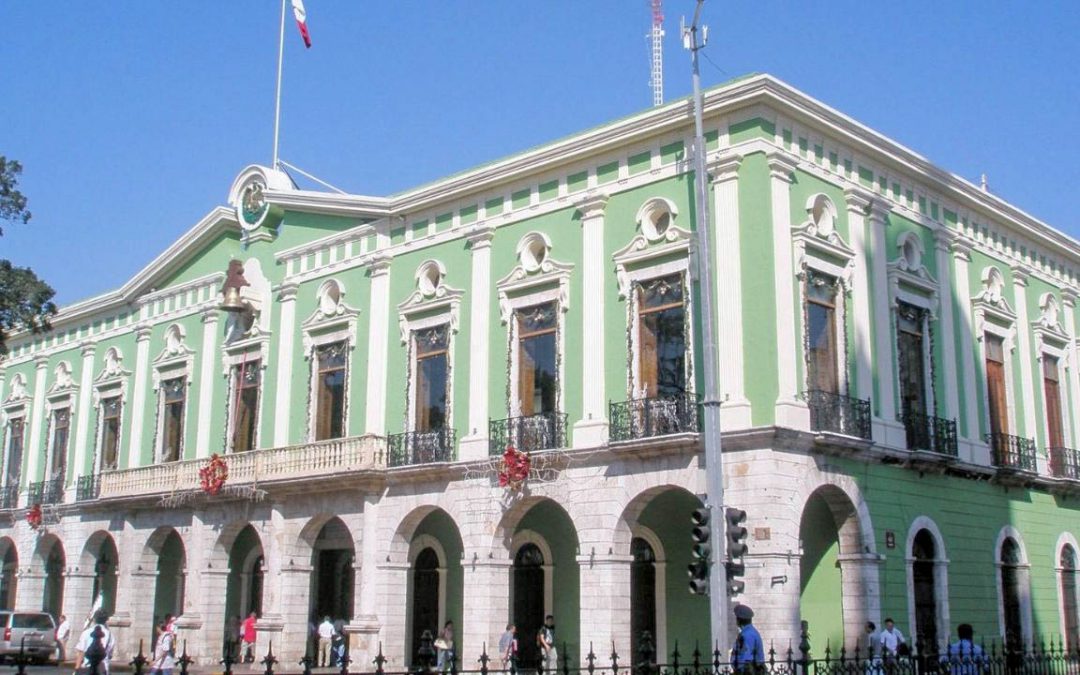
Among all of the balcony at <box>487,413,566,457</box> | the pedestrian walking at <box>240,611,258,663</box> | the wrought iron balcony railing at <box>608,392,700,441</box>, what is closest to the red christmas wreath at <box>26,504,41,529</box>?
the pedestrian walking at <box>240,611,258,663</box>

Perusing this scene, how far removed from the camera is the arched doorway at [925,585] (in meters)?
22.0

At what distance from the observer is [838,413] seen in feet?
67.4

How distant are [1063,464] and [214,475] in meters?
19.2

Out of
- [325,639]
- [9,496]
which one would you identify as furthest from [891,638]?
[9,496]

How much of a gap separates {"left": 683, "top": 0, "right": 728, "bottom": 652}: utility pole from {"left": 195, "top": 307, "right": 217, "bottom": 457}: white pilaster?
49.3 ft

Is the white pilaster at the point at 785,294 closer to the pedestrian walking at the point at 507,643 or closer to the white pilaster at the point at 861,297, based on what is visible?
→ the white pilaster at the point at 861,297

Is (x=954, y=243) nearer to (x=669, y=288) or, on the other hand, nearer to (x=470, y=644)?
(x=669, y=288)

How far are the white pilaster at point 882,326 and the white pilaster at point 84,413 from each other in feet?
75.4

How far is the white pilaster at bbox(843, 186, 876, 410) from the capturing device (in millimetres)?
21531

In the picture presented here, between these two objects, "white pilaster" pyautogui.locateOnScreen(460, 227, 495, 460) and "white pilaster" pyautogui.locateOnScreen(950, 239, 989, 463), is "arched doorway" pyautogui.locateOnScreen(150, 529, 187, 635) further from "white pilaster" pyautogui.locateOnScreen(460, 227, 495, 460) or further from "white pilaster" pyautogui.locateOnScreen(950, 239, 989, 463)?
"white pilaster" pyautogui.locateOnScreen(950, 239, 989, 463)

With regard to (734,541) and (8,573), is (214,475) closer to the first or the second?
(8,573)

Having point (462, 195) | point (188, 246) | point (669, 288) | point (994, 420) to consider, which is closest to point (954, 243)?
point (994, 420)

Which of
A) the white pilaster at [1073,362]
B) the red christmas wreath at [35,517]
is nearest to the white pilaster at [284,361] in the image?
the red christmas wreath at [35,517]

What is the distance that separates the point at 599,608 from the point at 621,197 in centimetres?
742
